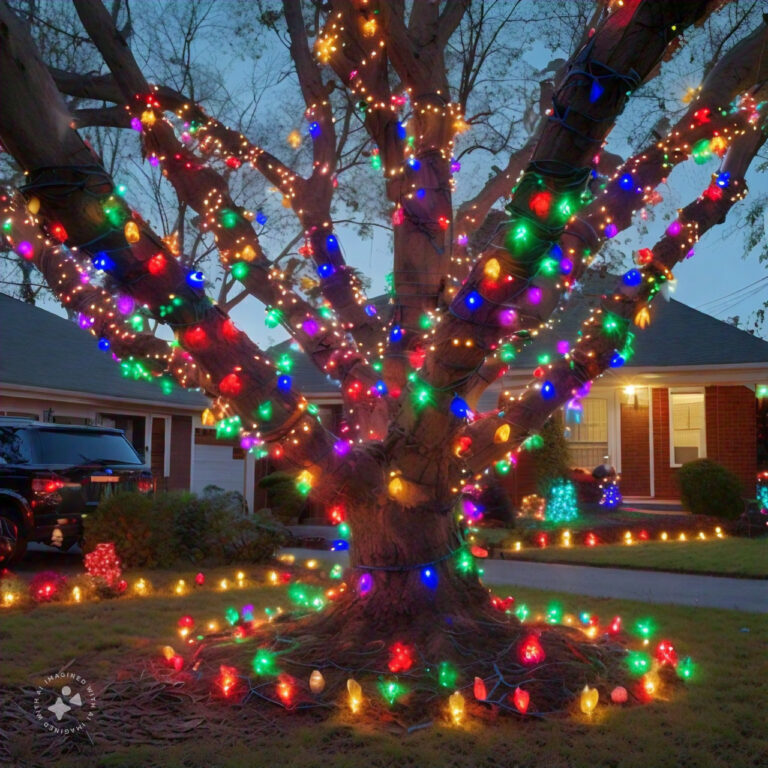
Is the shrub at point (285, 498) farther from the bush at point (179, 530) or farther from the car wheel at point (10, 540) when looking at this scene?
the car wheel at point (10, 540)

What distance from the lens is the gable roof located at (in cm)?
1642

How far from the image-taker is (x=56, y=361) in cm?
1703

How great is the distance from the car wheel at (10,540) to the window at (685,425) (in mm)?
12853

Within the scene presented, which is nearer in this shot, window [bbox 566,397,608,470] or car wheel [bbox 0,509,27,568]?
car wheel [bbox 0,509,27,568]

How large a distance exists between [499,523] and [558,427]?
2.86m

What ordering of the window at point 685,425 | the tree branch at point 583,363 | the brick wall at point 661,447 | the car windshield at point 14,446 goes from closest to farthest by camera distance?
the tree branch at point 583,363 < the car windshield at point 14,446 < the brick wall at point 661,447 < the window at point 685,425

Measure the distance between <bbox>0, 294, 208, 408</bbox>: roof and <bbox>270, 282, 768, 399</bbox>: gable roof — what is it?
11.3ft

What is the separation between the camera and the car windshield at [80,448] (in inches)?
396

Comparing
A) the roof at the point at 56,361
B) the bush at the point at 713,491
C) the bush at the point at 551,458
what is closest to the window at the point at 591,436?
the bush at the point at 551,458

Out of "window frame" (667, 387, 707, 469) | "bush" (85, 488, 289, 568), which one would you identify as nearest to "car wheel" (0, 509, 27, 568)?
"bush" (85, 488, 289, 568)

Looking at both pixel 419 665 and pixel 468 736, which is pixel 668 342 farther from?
pixel 468 736

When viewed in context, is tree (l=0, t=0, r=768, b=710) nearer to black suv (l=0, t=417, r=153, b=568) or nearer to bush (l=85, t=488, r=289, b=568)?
bush (l=85, t=488, r=289, b=568)

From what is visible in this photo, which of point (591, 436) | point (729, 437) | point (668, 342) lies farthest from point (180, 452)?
point (729, 437)

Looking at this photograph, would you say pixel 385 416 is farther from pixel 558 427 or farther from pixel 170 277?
pixel 558 427
